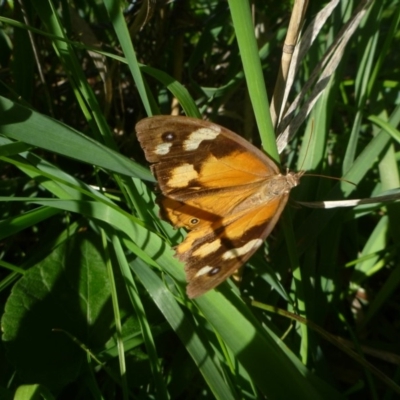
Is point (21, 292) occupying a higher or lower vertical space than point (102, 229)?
lower

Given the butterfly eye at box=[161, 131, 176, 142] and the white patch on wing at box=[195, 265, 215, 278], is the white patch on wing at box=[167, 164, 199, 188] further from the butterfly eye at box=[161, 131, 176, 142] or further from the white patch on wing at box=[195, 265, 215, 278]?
the white patch on wing at box=[195, 265, 215, 278]

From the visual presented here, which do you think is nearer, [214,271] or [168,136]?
[214,271]

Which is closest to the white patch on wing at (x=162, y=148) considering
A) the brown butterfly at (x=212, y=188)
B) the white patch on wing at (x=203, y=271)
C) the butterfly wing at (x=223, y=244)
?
the brown butterfly at (x=212, y=188)

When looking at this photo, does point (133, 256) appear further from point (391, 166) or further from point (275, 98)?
point (391, 166)

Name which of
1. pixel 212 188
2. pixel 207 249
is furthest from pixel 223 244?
pixel 212 188

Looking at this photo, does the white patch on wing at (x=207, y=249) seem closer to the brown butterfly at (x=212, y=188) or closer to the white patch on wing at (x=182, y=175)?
the brown butterfly at (x=212, y=188)

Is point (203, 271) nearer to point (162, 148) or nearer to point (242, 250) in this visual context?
point (242, 250)

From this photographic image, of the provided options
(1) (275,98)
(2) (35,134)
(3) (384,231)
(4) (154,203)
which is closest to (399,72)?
(3) (384,231)
